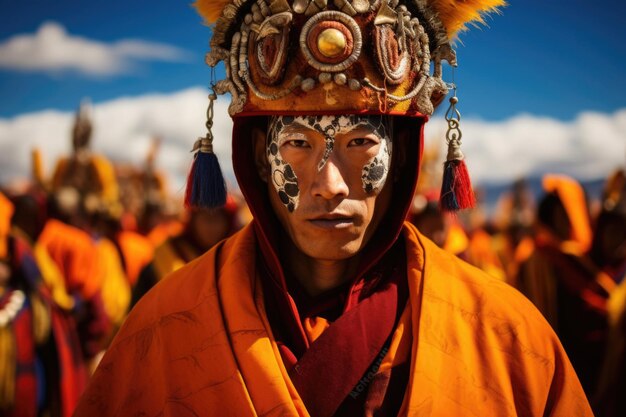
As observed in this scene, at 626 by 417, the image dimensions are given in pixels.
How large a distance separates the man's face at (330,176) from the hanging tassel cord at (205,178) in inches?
15.5

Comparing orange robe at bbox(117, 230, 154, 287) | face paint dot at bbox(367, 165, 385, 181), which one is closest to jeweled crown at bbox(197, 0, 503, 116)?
face paint dot at bbox(367, 165, 385, 181)

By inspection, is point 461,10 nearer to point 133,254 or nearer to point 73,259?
point 73,259

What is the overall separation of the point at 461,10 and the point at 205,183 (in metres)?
1.30

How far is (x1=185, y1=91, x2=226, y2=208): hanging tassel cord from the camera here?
2.65 m

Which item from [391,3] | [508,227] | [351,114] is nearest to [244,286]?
[351,114]

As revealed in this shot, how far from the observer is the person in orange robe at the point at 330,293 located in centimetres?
212

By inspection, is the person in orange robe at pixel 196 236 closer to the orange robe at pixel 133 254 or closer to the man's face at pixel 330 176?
the orange robe at pixel 133 254

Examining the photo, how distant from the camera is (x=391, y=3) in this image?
2.30m

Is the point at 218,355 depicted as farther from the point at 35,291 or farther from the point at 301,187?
the point at 35,291

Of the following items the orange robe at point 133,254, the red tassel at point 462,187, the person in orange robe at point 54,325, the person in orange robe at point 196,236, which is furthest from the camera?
the orange robe at point 133,254

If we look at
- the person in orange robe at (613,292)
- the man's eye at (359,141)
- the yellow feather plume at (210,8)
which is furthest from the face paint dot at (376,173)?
the person in orange robe at (613,292)

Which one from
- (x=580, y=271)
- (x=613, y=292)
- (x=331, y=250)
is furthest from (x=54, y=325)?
(x=613, y=292)

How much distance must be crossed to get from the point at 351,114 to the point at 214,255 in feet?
2.74

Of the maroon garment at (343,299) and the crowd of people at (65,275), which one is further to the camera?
the crowd of people at (65,275)
